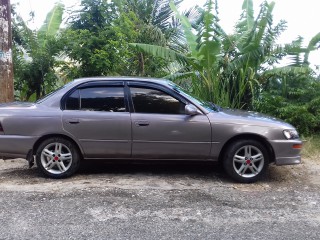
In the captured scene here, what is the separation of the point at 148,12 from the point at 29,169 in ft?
29.1

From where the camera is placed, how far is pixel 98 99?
19.5 feet

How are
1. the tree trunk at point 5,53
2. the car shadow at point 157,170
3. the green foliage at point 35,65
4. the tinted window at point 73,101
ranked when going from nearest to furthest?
the tinted window at point 73,101
the car shadow at point 157,170
the tree trunk at point 5,53
the green foliage at point 35,65

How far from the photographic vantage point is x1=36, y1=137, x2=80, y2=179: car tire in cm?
581

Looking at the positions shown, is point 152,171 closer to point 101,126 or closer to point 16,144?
point 101,126

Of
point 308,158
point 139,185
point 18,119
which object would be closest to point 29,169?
point 18,119

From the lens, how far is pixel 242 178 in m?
5.71

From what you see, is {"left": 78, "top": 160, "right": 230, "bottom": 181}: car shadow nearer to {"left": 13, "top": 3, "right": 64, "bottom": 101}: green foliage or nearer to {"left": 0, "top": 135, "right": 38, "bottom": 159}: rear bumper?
{"left": 0, "top": 135, "right": 38, "bottom": 159}: rear bumper

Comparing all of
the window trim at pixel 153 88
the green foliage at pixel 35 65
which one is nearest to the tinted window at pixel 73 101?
the window trim at pixel 153 88

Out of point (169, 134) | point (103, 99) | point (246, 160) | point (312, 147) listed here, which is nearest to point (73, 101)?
point (103, 99)

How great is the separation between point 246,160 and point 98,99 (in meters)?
2.42

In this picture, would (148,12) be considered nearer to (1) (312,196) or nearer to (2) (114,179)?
(2) (114,179)

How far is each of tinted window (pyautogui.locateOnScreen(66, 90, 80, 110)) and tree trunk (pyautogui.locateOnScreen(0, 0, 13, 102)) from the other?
105 inches

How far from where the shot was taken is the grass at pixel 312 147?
7.77 m

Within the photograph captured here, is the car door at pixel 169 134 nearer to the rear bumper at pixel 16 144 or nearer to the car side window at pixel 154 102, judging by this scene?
the car side window at pixel 154 102
